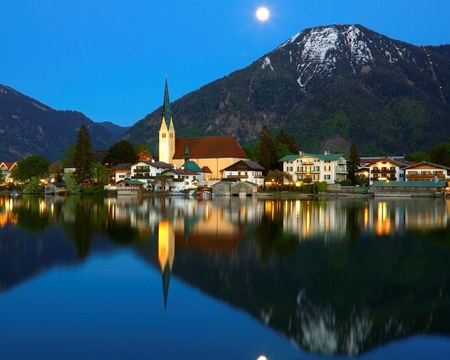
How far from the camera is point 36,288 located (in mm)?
11352

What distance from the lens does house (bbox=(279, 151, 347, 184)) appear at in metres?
65.8

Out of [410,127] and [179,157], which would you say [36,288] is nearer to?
[179,157]

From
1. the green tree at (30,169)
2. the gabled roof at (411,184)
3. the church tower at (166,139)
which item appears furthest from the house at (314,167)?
the green tree at (30,169)

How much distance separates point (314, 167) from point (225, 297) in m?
57.4

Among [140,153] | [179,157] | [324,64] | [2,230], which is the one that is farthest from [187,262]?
[324,64]

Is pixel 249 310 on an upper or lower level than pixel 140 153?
lower

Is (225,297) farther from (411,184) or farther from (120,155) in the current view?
(120,155)

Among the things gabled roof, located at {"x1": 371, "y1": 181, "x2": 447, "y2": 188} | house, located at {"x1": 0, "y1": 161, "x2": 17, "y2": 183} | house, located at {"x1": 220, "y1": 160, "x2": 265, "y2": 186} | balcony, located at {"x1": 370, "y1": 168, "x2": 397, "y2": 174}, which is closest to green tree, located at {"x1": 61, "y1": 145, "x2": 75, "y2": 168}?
house, located at {"x1": 0, "y1": 161, "x2": 17, "y2": 183}

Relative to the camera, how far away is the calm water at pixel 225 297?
791cm

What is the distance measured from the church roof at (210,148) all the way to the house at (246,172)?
7.46 m

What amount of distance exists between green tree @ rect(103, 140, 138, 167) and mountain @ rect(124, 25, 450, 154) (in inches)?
2518

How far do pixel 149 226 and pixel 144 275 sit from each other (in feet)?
34.4

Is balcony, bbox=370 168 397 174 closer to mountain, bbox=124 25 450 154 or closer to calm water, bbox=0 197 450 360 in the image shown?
calm water, bbox=0 197 450 360

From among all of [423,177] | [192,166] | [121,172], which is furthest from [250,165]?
[423,177]
